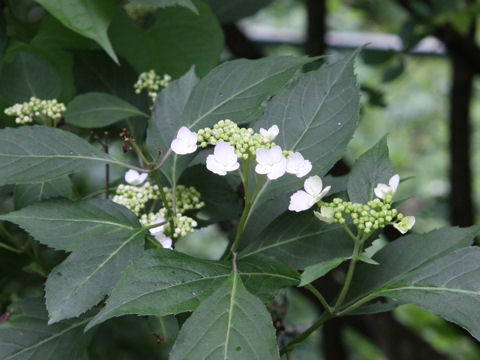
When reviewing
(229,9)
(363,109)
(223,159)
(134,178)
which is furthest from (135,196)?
(363,109)

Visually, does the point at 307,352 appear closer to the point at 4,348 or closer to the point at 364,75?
the point at 4,348

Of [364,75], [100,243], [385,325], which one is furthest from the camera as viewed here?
[364,75]

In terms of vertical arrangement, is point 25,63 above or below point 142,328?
above

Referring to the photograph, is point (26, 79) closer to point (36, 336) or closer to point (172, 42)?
point (172, 42)

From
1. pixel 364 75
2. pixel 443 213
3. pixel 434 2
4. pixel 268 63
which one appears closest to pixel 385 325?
pixel 443 213

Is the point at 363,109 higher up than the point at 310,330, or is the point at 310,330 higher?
the point at 310,330

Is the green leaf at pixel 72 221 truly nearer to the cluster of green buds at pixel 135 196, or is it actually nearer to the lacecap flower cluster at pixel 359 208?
the cluster of green buds at pixel 135 196

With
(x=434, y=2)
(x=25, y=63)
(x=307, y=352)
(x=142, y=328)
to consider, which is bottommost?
(x=307, y=352)
